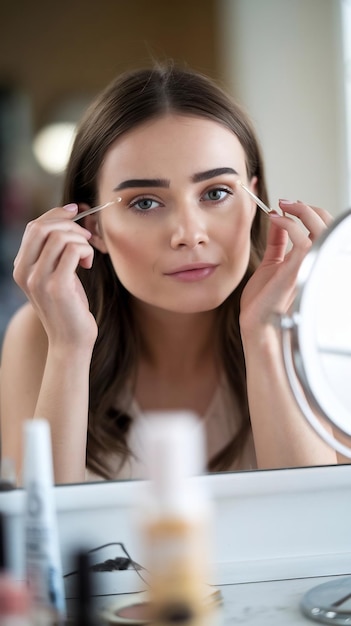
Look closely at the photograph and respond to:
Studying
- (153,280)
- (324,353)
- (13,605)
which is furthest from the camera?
(153,280)

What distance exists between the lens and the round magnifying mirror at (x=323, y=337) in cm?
65

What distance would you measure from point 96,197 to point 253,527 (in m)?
0.33

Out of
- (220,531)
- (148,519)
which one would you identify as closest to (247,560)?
(220,531)

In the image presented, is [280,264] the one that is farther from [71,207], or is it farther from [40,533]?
[40,533]

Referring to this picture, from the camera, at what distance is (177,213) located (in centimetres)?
76

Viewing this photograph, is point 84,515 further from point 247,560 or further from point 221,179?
point 221,179

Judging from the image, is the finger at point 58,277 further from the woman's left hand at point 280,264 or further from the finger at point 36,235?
the woman's left hand at point 280,264

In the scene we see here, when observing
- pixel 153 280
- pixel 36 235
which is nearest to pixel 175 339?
pixel 153 280

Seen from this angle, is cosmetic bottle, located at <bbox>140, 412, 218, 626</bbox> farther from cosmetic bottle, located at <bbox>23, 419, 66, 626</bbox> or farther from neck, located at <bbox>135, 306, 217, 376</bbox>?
neck, located at <bbox>135, 306, 217, 376</bbox>

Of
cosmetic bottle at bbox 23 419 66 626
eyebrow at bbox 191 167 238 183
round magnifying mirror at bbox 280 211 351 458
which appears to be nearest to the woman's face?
eyebrow at bbox 191 167 238 183

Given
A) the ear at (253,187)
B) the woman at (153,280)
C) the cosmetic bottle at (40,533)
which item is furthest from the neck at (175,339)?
the cosmetic bottle at (40,533)

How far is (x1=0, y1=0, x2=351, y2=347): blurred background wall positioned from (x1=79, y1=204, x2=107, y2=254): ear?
1.2 inches

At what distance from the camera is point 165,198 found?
0.75 metres

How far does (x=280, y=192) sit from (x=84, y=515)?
336 millimetres
